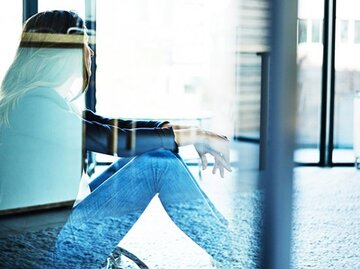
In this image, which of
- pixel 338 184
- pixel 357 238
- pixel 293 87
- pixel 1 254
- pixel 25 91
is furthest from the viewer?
pixel 338 184

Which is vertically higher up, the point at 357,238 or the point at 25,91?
the point at 25,91

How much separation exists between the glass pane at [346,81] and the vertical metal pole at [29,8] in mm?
764

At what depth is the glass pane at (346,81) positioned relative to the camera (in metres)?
1.77

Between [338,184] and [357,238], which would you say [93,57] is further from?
[338,184]

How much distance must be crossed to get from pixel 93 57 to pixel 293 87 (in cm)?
54

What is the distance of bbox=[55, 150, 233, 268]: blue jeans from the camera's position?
127 centimetres

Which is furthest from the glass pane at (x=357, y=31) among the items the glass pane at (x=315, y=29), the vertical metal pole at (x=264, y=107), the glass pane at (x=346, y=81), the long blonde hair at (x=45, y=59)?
the vertical metal pole at (x=264, y=107)

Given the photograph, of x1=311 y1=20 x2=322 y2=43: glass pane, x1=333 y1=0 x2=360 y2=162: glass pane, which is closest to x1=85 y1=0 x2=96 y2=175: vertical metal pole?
x1=311 y1=20 x2=322 y2=43: glass pane

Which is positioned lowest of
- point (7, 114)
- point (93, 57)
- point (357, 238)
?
point (357, 238)

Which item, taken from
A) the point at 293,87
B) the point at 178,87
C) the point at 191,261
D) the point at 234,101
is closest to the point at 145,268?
the point at 191,261

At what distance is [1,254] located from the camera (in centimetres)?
141

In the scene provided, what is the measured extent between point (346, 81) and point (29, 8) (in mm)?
1739

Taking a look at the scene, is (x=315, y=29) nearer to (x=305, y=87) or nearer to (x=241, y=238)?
(x=305, y=87)

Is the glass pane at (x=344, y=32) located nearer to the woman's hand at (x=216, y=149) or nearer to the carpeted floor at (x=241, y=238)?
the carpeted floor at (x=241, y=238)
